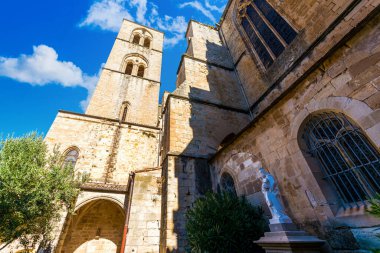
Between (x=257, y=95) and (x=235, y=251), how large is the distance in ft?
25.4

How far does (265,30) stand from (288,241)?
1034cm

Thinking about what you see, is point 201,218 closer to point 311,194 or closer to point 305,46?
point 311,194

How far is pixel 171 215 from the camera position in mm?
5426

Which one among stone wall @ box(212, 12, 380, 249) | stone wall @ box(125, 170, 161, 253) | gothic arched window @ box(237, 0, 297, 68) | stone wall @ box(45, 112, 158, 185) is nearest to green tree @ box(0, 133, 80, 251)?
stone wall @ box(45, 112, 158, 185)

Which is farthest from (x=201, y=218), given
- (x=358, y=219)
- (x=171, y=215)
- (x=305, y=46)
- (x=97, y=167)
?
(x=97, y=167)

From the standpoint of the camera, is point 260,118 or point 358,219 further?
point 260,118

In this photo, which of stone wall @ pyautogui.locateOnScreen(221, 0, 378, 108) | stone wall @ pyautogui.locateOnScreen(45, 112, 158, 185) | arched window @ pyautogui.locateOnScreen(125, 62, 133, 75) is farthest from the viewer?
arched window @ pyautogui.locateOnScreen(125, 62, 133, 75)

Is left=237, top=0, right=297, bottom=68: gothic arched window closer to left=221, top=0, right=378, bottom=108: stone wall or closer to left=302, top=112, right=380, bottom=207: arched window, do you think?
left=221, top=0, right=378, bottom=108: stone wall

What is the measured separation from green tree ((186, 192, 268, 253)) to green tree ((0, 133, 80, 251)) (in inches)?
228

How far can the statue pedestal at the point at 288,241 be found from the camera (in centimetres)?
244

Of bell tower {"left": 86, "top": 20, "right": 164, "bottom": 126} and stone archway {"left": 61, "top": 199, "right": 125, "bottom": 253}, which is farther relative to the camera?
bell tower {"left": 86, "top": 20, "right": 164, "bottom": 126}

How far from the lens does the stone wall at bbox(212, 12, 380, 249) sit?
253 centimetres

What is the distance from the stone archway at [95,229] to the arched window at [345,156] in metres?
8.83

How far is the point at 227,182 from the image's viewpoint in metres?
5.87
